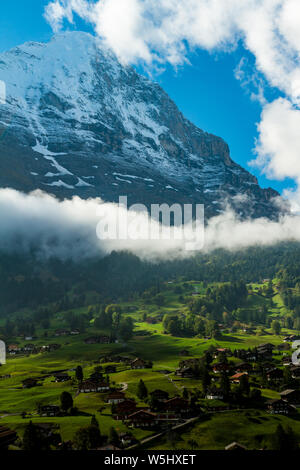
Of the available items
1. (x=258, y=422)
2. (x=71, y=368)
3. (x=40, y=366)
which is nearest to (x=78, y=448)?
(x=258, y=422)

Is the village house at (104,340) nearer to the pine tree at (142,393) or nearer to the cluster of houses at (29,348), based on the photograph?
the cluster of houses at (29,348)

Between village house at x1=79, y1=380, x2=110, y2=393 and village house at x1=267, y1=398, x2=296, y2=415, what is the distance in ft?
143

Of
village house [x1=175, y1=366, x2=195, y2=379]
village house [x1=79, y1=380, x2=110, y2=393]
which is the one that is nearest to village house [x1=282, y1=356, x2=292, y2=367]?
village house [x1=175, y1=366, x2=195, y2=379]

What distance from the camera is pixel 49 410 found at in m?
83.8

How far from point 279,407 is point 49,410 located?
166 ft

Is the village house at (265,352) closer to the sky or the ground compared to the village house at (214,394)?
closer to the sky

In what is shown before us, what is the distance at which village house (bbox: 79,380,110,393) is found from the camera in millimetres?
103688

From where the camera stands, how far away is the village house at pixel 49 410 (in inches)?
3272

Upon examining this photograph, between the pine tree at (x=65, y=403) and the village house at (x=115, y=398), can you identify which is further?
the village house at (x=115, y=398)

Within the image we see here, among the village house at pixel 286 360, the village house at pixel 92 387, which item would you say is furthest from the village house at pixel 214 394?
the village house at pixel 286 360


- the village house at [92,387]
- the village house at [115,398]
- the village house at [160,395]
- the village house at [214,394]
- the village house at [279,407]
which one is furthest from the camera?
the village house at [92,387]

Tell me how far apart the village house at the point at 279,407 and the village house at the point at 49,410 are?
153ft
